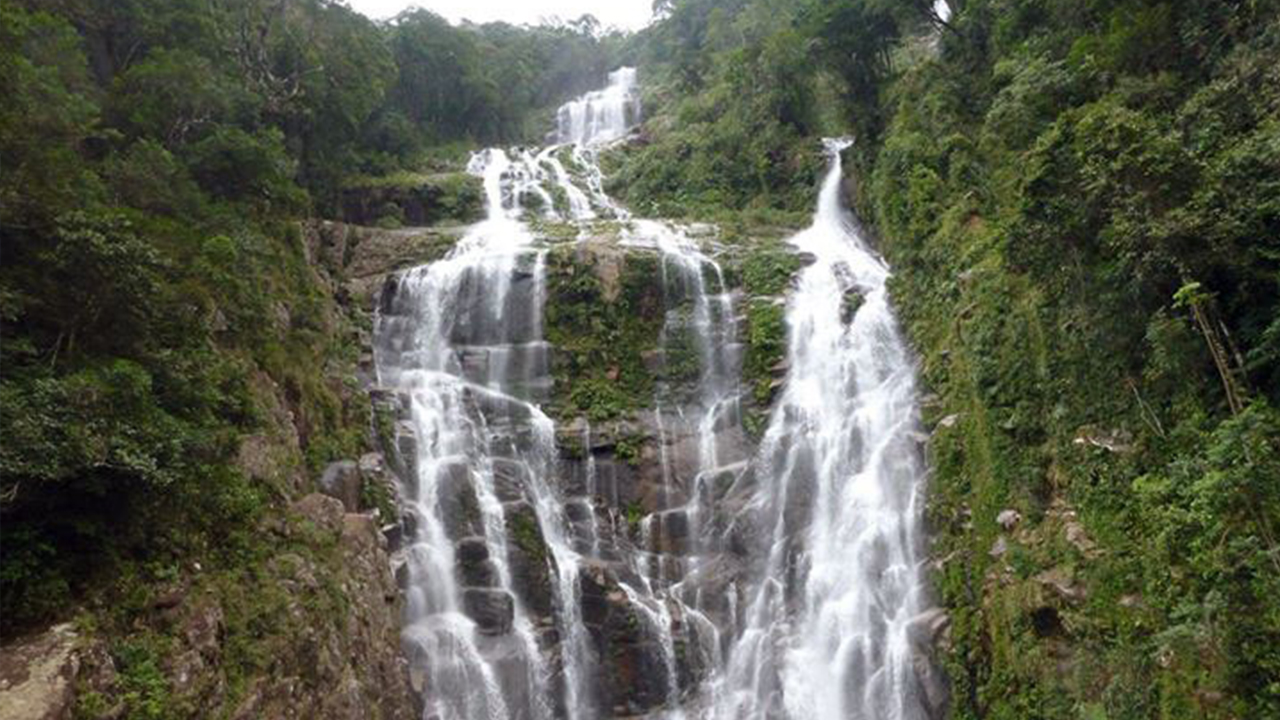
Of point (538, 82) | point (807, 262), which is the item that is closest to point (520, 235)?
point (807, 262)

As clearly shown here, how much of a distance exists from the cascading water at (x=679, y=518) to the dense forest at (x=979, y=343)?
1.39 m

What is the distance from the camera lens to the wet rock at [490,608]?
639 inches

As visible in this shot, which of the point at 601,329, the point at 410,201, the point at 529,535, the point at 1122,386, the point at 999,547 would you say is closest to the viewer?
the point at 1122,386

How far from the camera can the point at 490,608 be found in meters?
16.4

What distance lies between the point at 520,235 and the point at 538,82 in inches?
1208

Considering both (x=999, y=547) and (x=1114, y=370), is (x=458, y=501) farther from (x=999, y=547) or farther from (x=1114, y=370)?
(x=1114, y=370)

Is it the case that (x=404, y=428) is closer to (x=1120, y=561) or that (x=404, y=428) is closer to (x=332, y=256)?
(x=332, y=256)

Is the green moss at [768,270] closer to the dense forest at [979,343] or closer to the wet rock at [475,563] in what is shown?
the dense forest at [979,343]

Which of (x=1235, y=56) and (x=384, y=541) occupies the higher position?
(x=1235, y=56)

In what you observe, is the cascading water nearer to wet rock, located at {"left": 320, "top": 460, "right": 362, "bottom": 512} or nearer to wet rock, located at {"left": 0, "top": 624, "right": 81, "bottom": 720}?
wet rock, located at {"left": 320, "top": 460, "right": 362, "bottom": 512}

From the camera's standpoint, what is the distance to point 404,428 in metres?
19.2

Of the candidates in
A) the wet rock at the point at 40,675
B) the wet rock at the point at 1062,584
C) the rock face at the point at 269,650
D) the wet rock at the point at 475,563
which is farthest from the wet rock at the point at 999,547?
the wet rock at the point at 40,675

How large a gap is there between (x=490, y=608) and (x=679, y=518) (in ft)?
15.2

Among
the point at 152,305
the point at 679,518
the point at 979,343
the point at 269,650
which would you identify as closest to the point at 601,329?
the point at 679,518
